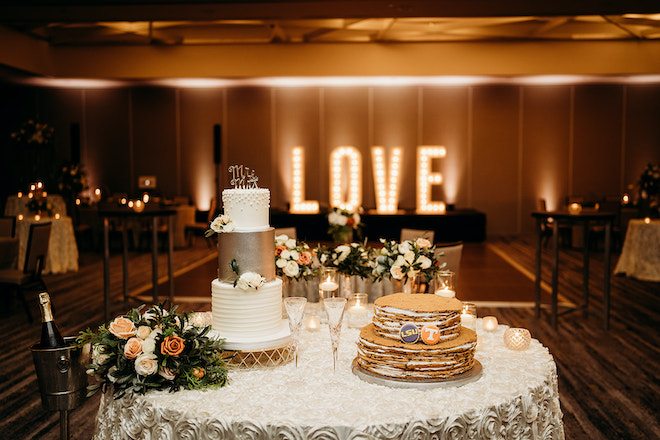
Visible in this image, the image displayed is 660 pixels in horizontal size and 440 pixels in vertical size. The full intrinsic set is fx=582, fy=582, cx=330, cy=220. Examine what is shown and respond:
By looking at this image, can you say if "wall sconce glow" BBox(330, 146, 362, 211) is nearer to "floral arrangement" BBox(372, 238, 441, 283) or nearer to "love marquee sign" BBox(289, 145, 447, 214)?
"love marquee sign" BBox(289, 145, 447, 214)

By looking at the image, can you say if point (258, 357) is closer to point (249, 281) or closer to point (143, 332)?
point (249, 281)

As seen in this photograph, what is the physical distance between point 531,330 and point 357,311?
3476mm

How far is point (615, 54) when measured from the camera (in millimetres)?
12102

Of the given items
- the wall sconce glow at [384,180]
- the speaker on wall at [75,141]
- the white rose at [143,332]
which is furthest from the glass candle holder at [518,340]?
the speaker on wall at [75,141]

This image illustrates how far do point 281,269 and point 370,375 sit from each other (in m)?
1.06

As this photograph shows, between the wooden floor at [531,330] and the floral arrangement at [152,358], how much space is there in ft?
5.88

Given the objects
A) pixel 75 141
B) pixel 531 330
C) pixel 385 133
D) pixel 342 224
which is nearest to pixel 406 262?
pixel 342 224

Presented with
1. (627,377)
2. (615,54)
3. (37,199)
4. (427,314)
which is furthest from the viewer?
(615,54)

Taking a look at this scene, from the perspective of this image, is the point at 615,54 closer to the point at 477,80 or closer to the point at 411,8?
the point at 477,80

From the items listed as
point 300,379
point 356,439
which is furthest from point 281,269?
point 356,439

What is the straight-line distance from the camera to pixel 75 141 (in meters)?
12.8

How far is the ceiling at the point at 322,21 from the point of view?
6.97 m

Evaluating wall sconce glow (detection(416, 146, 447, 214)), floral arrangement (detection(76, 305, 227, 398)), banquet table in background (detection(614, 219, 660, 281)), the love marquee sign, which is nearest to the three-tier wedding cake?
floral arrangement (detection(76, 305, 227, 398))

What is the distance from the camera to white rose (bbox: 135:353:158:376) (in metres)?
1.76
